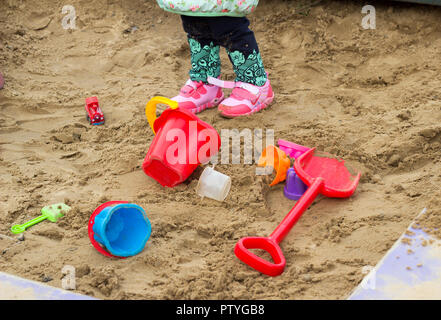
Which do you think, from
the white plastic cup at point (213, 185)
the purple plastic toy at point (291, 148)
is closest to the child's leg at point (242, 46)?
the purple plastic toy at point (291, 148)

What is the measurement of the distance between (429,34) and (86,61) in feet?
7.04

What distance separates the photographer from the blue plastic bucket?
1575 mm

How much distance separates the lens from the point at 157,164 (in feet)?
6.58

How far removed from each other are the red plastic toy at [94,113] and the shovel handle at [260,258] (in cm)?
129

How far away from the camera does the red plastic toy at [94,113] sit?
258 centimetres

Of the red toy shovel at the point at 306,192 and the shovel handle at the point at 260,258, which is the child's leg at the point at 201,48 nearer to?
the red toy shovel at the point at 306,192

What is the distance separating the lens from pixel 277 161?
1.97m

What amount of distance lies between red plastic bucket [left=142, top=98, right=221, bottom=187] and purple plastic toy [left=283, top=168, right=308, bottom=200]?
0.32 m

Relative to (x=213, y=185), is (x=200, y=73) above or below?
above

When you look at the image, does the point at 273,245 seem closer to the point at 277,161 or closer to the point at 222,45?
the point at 277,161

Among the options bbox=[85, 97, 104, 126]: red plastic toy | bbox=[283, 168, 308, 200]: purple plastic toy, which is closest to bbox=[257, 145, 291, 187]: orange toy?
bbox=[283, 168, 308, 200]: purple plastic toy

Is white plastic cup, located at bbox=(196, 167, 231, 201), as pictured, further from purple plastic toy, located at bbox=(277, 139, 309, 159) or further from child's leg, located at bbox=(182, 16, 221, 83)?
child's leg, located at bbox=(182, 16, 221, 83)

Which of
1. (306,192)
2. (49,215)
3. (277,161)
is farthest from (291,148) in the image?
(49,215)

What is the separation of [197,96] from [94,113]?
53 cm
